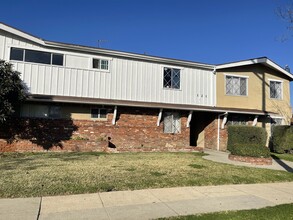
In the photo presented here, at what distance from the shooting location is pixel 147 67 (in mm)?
17672

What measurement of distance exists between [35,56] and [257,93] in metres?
15.3

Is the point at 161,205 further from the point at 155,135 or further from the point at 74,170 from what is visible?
the point at 155,135

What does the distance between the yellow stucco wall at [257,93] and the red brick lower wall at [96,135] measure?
355cm

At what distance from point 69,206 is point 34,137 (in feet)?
32.4

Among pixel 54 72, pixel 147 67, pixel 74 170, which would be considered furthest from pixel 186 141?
pixel 74 170

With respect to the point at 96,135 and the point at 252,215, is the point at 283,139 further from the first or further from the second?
the point at 252,215

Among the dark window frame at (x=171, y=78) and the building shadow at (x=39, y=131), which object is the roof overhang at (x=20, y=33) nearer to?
the building shadow at (x=39, y=131)

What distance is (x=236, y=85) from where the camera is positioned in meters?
20.1

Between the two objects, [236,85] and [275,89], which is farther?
[275,89]

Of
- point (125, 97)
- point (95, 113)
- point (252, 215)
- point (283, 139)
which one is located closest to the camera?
point (252, 215)

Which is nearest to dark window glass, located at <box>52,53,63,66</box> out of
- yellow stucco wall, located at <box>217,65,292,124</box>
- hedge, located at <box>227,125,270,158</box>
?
hedge, located at <box>227,125,270,158</box>

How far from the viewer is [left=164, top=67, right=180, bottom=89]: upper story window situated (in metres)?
18.2

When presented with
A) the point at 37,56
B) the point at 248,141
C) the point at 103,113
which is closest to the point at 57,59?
the point at 37,56

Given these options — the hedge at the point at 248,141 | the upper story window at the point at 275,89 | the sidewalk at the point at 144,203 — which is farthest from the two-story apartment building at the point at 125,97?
the sidewalk at the point at 144,203
